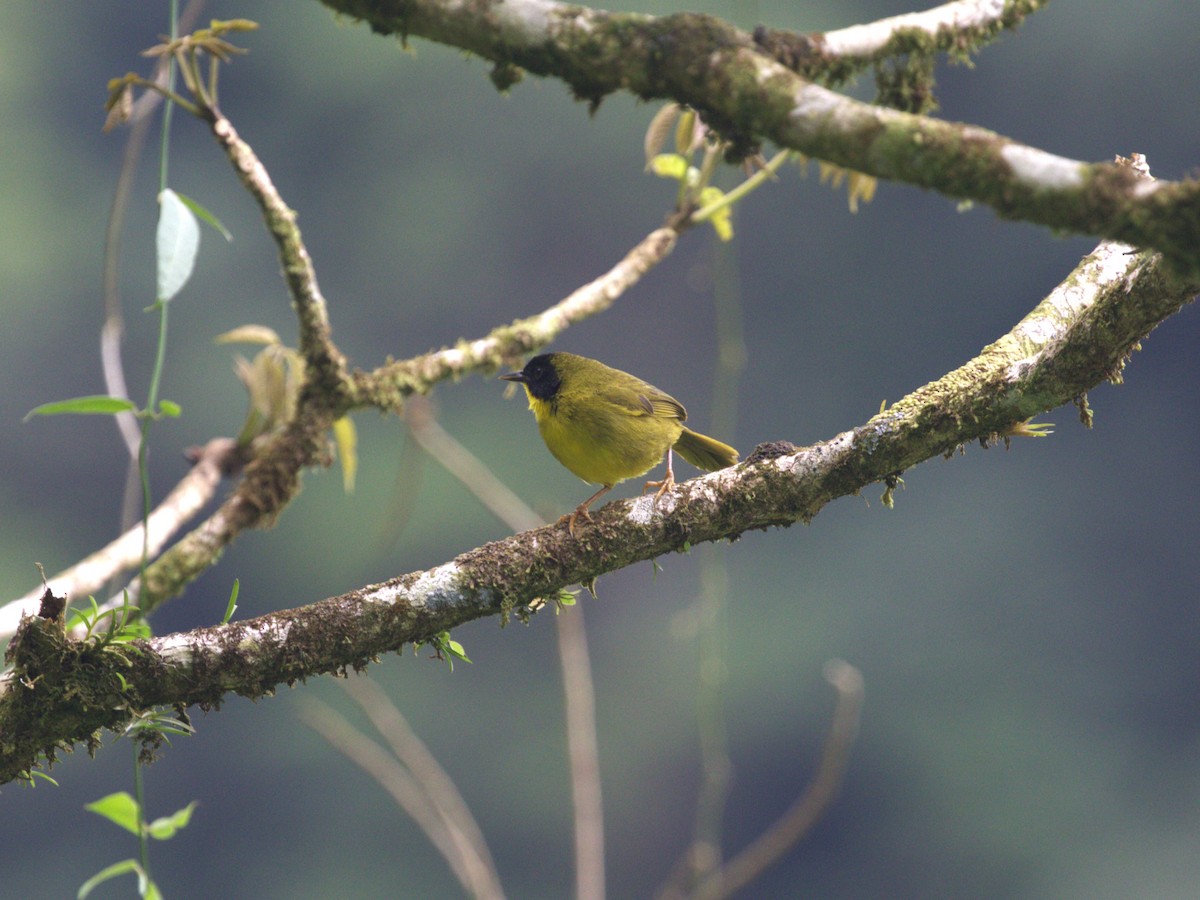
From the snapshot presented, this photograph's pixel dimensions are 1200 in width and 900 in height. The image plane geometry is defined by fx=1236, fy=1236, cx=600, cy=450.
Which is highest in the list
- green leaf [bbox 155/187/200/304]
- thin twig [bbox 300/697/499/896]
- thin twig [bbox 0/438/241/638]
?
thin twig [bbox 0/438/241/638]

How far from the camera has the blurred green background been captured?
31531 mm

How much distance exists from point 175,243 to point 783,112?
41.7 inches

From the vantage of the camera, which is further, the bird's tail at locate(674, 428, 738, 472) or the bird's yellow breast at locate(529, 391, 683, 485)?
the bird's tail at locate(674, 428, 738, 472)

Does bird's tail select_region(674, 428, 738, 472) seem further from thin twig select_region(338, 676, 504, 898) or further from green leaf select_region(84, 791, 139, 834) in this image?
green leaf select_region(84, 791, 139, 834)

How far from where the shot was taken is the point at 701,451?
4434 millimetres

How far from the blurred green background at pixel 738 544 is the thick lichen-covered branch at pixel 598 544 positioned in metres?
26.1

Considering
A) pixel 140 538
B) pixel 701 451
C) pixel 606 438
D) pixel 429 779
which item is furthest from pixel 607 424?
pixel 140 538

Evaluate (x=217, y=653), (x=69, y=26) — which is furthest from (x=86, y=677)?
(x=69, y=26)

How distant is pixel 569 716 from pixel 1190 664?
34163 millimetres

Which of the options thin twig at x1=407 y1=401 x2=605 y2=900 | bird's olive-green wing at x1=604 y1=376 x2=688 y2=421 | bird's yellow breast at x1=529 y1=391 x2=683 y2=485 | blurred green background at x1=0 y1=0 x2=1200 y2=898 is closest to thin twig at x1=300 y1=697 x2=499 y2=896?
thin twig at x1=407 y1=401 x2=605 y2=900

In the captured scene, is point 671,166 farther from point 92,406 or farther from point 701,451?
point 92,406

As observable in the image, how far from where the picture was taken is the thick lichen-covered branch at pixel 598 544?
2471 millimetres

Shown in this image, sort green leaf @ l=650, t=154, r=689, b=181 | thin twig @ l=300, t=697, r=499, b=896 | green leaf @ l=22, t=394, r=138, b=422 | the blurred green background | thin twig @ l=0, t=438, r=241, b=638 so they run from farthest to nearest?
the blurred green background
green leaf @ l=650, t=154, r=689, b=181
thin twig @ l=300, t=697, r=499, b=896
thin twig @ l=0, t=438, r=241, b=638
green leaf @ l=22, t=394, r=138, b=422

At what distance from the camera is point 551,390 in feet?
14.5
